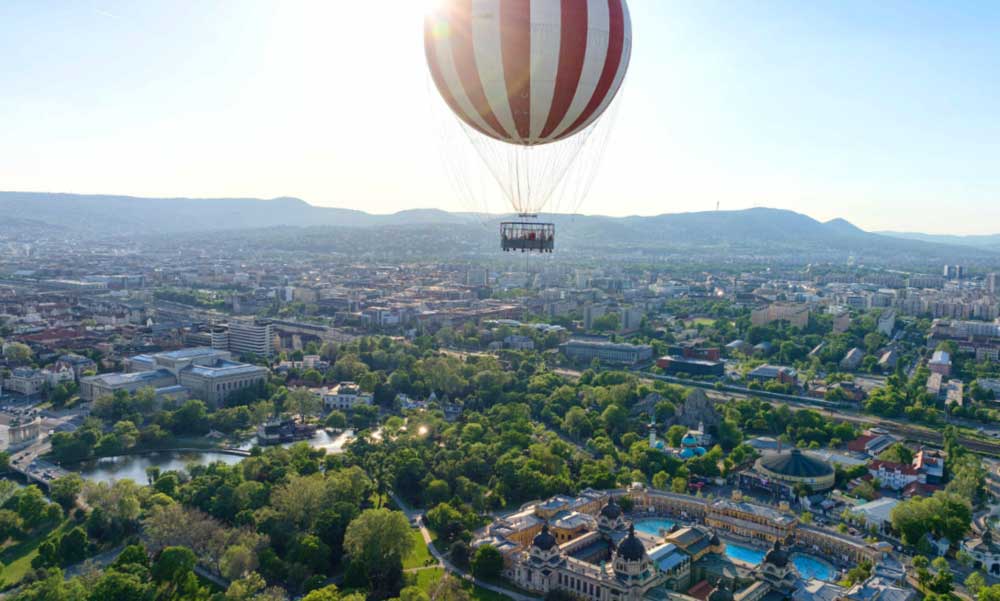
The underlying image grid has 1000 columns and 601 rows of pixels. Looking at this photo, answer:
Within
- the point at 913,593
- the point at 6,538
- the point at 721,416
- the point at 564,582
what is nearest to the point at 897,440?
the point at 721,416

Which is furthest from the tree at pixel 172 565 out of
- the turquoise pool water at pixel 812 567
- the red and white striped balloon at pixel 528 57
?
the turquoise pool water at pixel 812 567

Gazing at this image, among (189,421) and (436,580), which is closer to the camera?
(436,580)

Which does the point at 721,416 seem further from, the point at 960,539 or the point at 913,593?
the point at 913,593

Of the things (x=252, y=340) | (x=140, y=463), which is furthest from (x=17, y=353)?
(x=140, y=463)

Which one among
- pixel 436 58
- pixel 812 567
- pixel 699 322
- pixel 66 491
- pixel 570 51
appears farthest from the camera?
pixel 699 322

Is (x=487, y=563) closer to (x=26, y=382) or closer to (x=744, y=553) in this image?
(x=744, y=553)

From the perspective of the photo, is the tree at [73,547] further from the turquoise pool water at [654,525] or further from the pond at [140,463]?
the turquoise pool water at [654,525]
